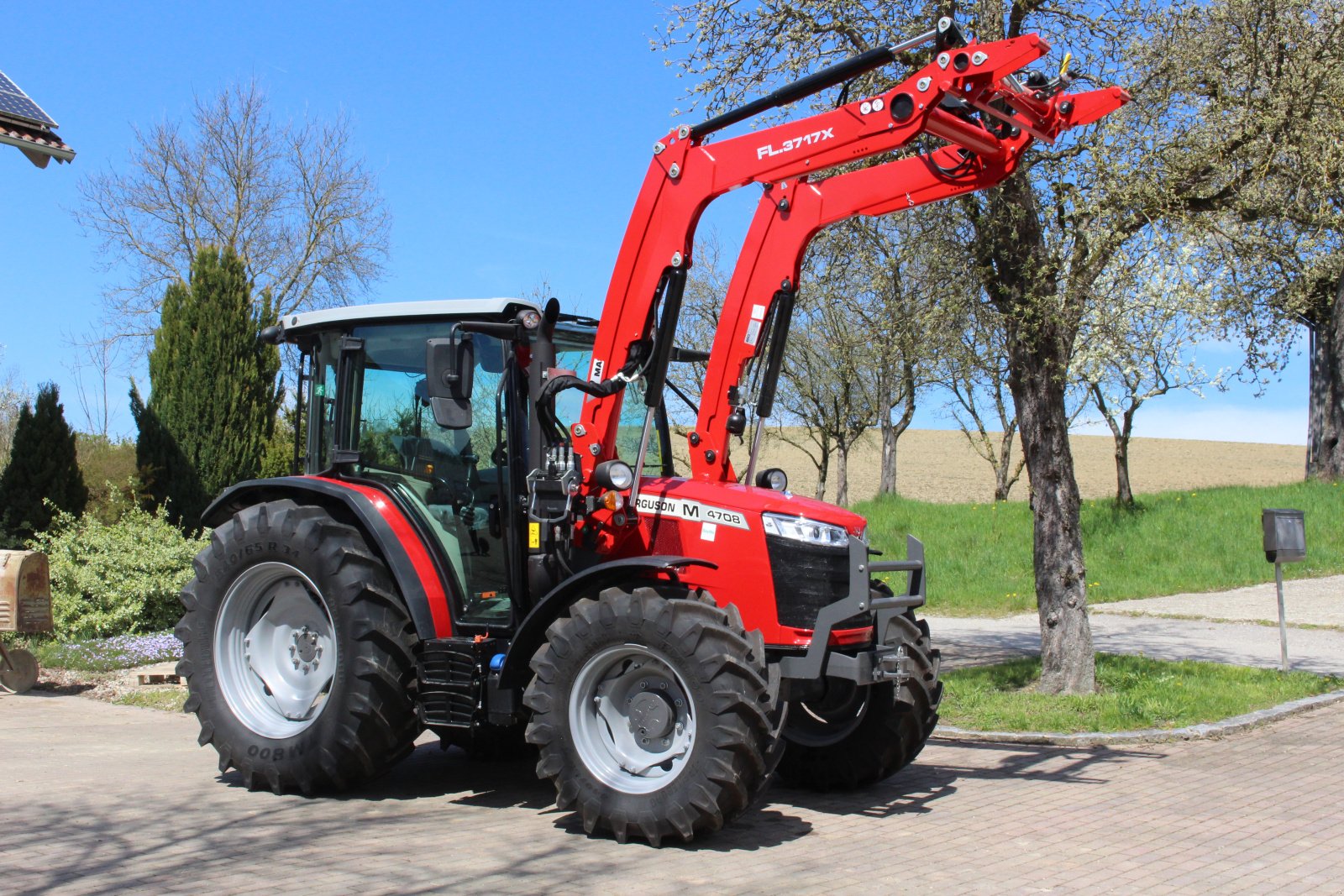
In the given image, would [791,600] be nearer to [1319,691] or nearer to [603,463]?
[603,463]

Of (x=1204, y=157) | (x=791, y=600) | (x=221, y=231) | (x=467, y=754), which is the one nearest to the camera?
(x=791, y=600)

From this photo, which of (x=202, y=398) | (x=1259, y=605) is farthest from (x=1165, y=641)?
(x=202, y=398)

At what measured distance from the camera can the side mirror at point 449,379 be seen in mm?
6488

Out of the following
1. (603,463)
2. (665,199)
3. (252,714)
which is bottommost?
(252,714)

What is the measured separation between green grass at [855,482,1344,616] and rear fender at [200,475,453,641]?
12.8 meters

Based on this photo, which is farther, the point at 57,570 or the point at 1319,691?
the point at 57,570

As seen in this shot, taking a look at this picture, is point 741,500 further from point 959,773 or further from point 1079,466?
point 1079,466

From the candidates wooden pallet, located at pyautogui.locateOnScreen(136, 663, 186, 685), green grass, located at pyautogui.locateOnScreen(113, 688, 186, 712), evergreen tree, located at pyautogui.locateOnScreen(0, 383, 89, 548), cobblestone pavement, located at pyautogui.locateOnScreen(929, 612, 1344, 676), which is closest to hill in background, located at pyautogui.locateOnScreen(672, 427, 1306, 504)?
cobblestone pavement, located at pyautogui.locateOnScreen(929, 612, 1344, 676)

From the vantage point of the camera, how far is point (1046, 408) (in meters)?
10.0

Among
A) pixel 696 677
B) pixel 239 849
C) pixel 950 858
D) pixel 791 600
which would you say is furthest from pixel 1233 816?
pixel 239 849

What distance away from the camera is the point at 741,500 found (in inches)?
262

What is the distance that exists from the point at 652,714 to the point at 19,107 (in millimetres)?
10638

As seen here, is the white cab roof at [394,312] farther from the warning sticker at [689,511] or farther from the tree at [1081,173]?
the tree at [1081,173]

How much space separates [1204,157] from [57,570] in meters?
11.9
